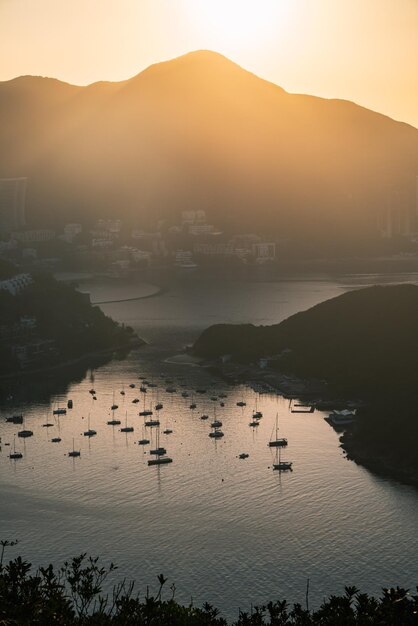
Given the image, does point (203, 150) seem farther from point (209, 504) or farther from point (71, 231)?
point (209, 504)

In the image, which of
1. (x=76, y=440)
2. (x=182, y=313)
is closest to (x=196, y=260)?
(x=182, y=313)

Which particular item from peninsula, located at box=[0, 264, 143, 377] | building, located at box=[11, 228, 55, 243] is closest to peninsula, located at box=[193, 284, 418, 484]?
peninsula, located at box=[0, 264, 143, 377]

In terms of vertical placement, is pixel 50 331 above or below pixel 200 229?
below

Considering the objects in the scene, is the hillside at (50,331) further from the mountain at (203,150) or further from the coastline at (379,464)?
the mountain at (203,150)

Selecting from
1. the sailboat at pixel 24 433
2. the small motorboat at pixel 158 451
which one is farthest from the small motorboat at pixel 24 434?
the small motorboat at pixel 158 451

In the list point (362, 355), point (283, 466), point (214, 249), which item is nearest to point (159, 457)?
point (283, 466)

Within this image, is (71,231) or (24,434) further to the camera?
(71,231)
